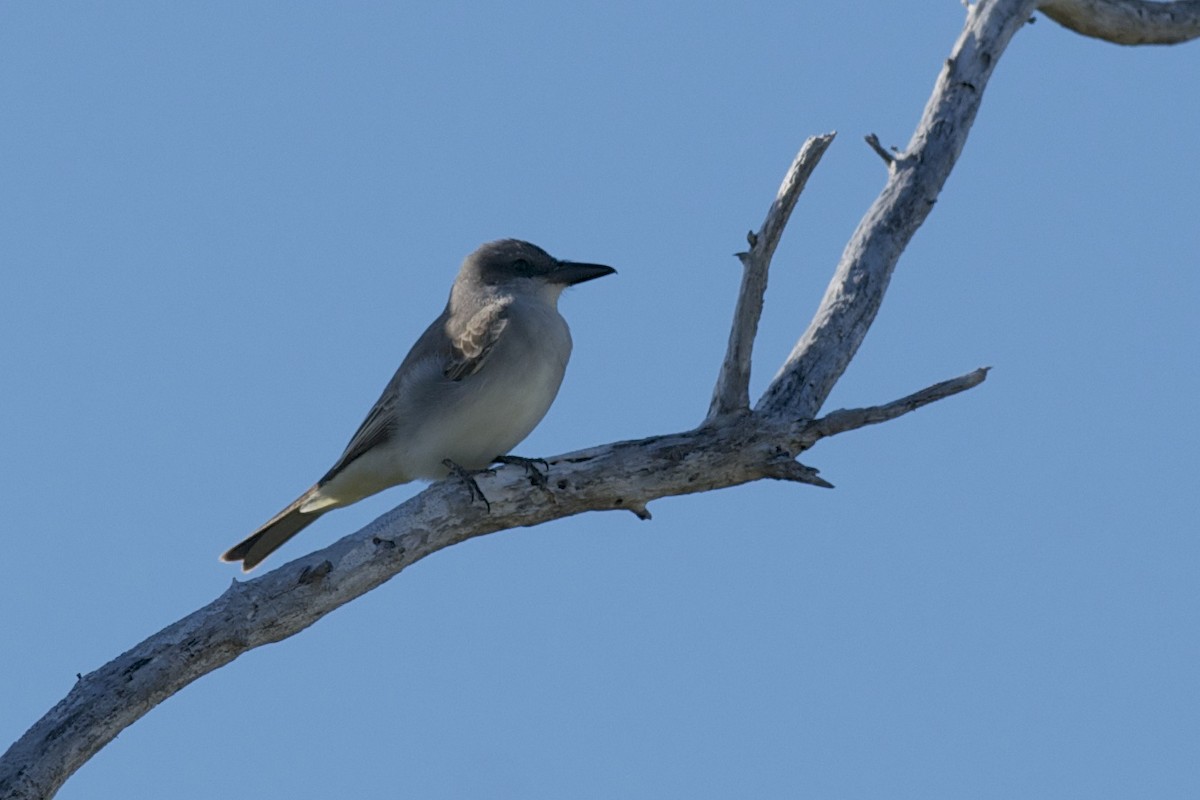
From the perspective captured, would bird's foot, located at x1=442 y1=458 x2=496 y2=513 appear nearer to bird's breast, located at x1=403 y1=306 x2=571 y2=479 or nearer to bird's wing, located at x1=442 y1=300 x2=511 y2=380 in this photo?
bird's breast, located at x1=403 y1=306 x2=571 y2=479

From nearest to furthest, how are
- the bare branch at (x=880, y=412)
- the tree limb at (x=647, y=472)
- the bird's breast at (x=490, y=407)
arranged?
Answer: the tree limb at (x=647, y=472), the bare branch at (x=880, y=412), the bird's breast at (x=490, y=407)

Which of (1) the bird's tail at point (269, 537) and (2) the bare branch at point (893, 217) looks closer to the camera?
(2) the bare branch at point (893, 217)

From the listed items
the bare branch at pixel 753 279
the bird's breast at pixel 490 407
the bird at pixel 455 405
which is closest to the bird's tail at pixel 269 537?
the bird at pixel 455 405

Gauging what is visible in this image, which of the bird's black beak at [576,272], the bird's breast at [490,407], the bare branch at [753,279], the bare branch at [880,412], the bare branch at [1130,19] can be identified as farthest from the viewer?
the bare branch at [1130,19]

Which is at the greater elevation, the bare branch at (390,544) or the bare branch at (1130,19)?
the bare branch at (1130,19)

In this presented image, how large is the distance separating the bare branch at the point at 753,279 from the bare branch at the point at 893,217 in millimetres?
199

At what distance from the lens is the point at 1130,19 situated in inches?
395

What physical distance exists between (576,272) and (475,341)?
3.21 ft

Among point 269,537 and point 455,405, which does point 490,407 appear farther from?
point 269,537

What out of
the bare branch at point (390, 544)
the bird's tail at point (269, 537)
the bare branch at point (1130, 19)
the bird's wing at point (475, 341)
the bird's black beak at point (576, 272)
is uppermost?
the bare branch at point (1130, 19)

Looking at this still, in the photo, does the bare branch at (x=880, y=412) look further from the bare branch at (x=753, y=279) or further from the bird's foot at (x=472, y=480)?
the bird's foot at (x=472, y=480)

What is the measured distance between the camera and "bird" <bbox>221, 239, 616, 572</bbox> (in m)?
8.38

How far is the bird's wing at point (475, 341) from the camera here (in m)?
8.60

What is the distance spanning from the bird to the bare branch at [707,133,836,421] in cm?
124
